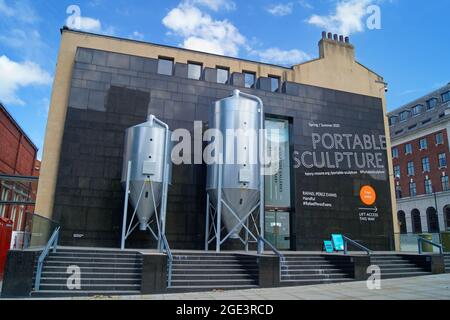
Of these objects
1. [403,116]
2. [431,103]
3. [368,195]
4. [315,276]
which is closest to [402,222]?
[403,116]

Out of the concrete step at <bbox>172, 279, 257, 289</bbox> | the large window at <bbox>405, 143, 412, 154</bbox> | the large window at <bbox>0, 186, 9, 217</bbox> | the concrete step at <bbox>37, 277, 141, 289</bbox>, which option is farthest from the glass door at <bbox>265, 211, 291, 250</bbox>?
the large window at <bbox>405, 143, 412, 154</bbox>

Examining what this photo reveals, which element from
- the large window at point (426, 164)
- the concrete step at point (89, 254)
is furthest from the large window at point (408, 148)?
the concrete step at point (89, 254)

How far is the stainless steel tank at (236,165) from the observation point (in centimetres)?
1594

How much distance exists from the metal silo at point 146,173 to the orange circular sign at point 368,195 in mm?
12160

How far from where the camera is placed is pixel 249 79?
22109 mm

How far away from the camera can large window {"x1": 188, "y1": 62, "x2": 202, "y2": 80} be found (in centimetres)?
2048

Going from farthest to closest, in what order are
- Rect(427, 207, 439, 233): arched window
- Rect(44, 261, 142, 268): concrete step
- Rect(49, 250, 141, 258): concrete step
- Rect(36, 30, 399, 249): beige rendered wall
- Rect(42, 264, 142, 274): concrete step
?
1. Rect(427, 207, 439, 233): arched window
2. Rect(36, 30, 399, 249): beige rendered wall
3. Rect(49, 250, 141, 258): concrete step
4. Rect(44, 261, 142, 268): concrete step
5. Rect(42, 264, 142, 274): concrete step

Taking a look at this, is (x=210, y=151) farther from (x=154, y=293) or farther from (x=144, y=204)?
(x=154, y=293)

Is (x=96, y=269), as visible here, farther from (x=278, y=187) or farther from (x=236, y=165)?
(x=278, y=187)

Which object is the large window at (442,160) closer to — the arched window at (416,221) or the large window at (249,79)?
the arched window at (416,221)

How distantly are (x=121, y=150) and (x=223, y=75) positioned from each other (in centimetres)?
813

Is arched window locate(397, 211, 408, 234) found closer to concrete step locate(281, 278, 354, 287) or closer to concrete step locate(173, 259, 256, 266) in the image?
concrete step locate(281, 278, 354, 287)

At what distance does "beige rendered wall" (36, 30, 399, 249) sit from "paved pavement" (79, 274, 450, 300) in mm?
9253
